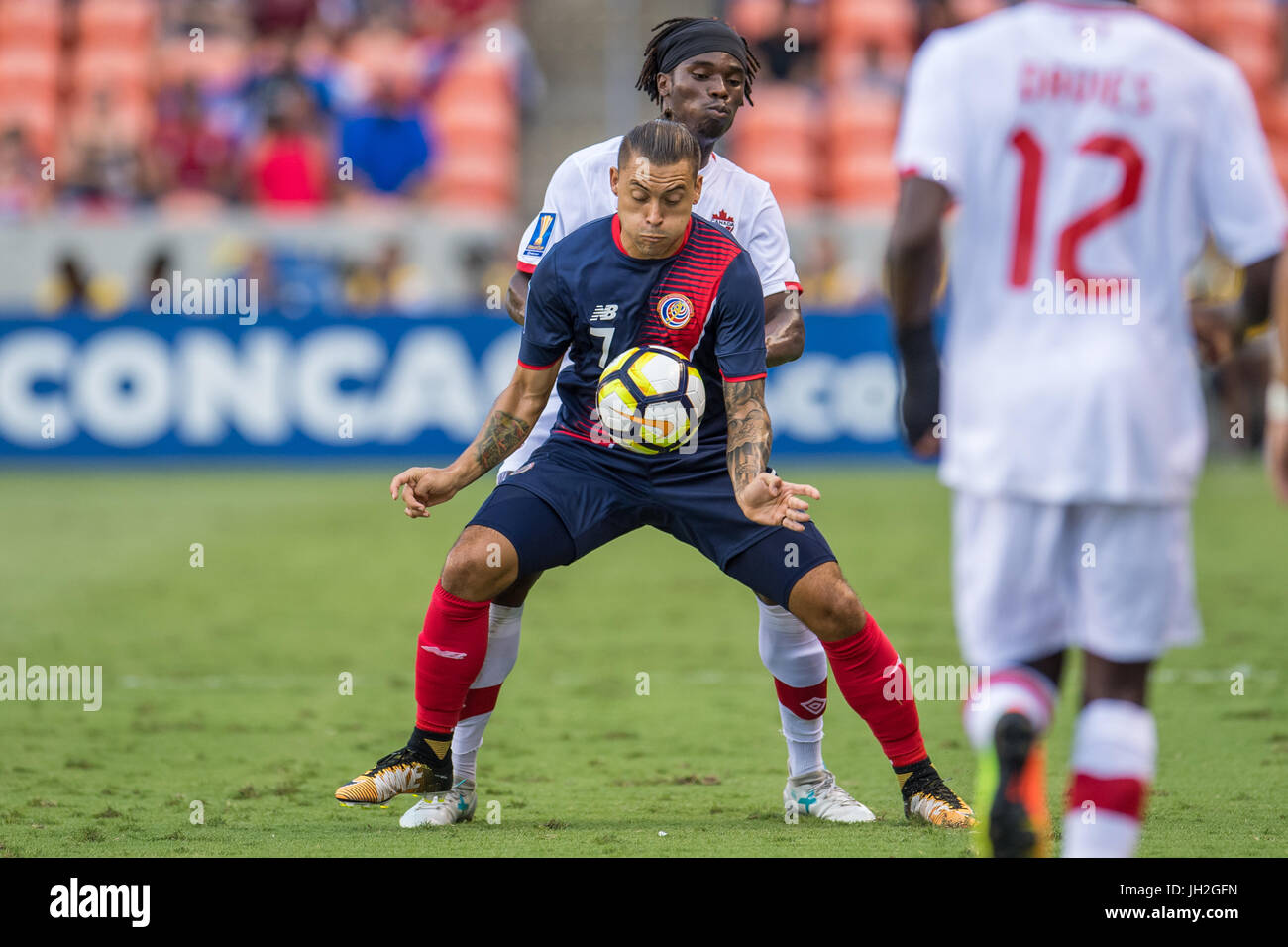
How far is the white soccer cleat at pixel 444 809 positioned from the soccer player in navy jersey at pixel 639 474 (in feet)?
0.18

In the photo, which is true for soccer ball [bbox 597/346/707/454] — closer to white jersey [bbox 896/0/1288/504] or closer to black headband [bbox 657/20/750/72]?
black headband [bbox 657/20/750/72]

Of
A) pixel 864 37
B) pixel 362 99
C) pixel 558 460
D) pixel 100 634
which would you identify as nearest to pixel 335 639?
pixel 100 634

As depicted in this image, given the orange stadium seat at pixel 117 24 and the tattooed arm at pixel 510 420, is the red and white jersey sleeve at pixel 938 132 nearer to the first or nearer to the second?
the tattooed arm at pixel 510 420

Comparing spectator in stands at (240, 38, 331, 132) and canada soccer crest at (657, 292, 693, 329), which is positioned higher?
spectator in stands at (240, 38, 331, 132)

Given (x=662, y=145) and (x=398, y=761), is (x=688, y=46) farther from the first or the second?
(x=398, y=761)

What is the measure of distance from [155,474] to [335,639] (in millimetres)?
6956

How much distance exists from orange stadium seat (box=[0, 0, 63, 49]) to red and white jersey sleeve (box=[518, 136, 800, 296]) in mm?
16290

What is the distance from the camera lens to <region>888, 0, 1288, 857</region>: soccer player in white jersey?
3.27m

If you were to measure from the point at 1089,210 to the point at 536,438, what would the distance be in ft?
7.87

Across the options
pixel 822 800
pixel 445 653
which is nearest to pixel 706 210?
pixel 445 653

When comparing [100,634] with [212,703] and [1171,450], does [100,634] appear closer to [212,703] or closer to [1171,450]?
[212,703]

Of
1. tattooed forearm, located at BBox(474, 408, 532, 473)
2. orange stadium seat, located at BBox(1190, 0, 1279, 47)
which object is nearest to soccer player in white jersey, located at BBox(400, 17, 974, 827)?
tattooed forearm, located at BBox(474, 408, 532, 473)

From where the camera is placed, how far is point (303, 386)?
14.7 metres

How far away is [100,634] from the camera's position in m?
8.77
